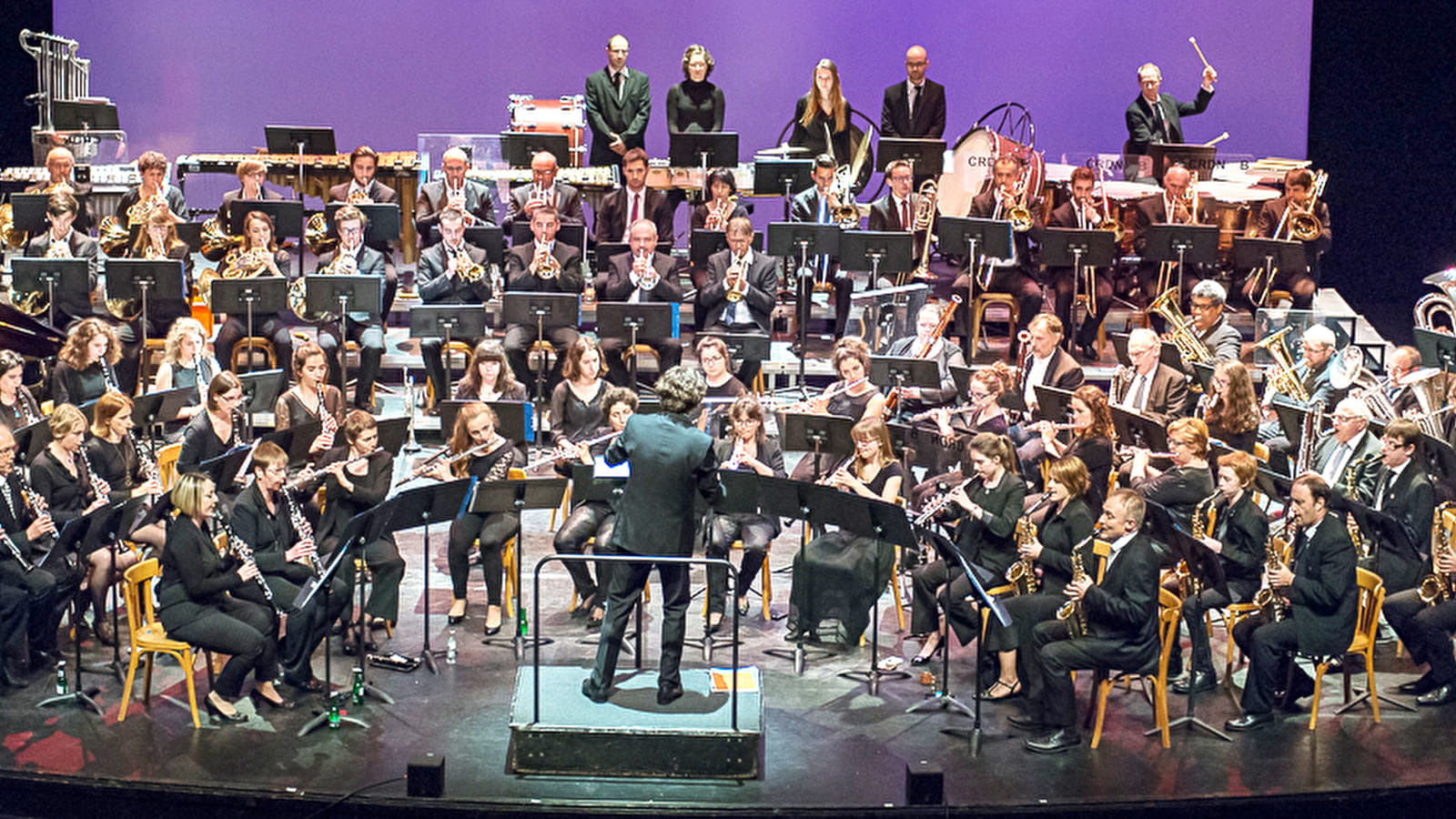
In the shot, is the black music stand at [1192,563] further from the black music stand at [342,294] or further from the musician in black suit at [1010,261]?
the black music stand at [342,294]

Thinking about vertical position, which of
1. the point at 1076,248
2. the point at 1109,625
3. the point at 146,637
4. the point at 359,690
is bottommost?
the point at 359,690

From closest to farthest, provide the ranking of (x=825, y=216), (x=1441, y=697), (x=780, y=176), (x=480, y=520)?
1. (x=1441, y=697)
2. (x=480, y=520)
3. (x=780, y=176)
4. (x=825, y=216)

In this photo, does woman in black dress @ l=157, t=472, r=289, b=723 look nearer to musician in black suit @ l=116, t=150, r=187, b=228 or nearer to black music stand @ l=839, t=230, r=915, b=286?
musician in black suit @ l=116, t=150, r=187, b=228

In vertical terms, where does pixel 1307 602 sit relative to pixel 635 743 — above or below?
above

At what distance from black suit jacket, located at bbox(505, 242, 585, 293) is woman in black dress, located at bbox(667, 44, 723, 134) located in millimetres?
1898

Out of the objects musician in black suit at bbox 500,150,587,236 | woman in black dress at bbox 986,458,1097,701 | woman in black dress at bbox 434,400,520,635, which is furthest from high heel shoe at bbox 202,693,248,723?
musician in black suit at bbox 500,150,587,236

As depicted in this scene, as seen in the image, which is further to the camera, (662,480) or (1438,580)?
(1438,580)

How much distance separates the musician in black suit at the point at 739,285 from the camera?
10.8 meters

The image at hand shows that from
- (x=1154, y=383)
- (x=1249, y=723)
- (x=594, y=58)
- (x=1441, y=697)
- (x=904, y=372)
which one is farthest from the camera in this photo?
(x=594, y=58)

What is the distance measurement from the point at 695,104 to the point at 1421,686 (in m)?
6.58

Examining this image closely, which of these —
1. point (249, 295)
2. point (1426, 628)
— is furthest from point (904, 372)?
point (249, 295)

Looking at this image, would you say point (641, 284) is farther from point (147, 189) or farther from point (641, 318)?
point (147, 189)

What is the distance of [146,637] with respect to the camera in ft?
23.9

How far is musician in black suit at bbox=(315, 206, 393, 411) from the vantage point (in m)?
10.7
